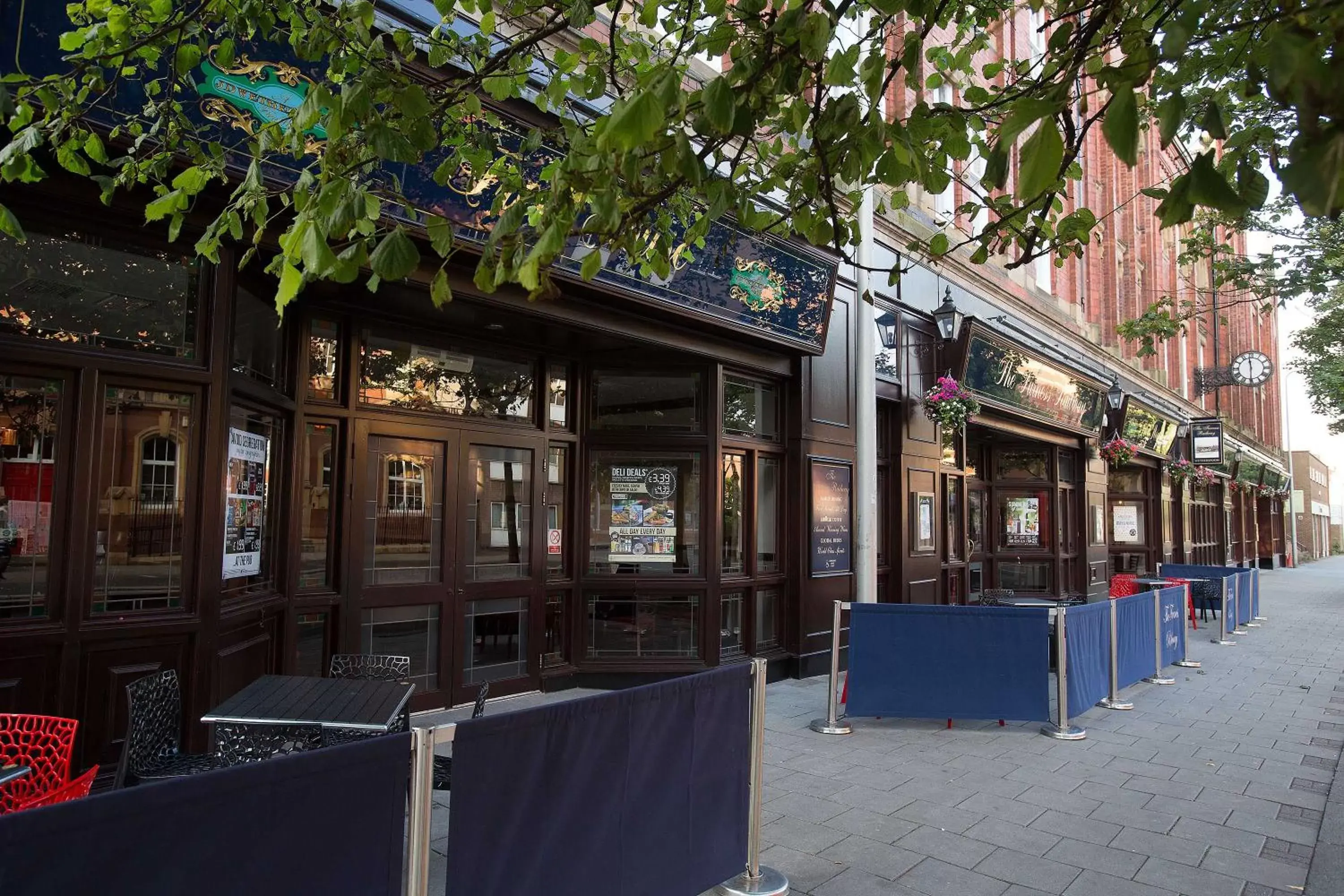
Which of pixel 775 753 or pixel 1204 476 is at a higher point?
pixel 1204 476

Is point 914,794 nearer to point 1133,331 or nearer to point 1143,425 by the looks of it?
point 1133,331

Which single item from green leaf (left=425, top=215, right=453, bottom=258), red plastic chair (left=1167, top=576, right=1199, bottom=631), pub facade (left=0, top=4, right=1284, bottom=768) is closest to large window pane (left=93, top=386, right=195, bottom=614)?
pub facade (left=0, top=4, right=1284, bottom=768)

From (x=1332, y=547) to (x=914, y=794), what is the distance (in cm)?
7482

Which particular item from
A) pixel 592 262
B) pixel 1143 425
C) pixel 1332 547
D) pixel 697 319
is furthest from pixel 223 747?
pixel 1332 547

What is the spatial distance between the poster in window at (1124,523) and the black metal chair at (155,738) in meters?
21.0

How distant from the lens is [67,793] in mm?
3441

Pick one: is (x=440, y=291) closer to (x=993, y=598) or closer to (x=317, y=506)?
(x=317, y=506)

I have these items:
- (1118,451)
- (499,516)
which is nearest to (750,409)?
(499,516)

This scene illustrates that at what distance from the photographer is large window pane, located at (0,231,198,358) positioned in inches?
175

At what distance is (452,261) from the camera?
6121mm

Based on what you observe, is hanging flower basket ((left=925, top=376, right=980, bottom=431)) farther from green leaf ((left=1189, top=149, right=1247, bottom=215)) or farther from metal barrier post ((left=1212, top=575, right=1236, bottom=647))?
green leaf ((left=1189, top=149, right=1247, bottom=215))

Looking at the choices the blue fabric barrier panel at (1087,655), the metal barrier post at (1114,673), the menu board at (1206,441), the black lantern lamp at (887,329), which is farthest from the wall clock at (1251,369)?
the blue fabric barrier panel at (1087,655)

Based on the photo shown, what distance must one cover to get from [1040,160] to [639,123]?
1.03 m

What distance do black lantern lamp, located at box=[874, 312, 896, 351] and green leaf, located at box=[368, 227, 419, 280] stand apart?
845 centimetres
